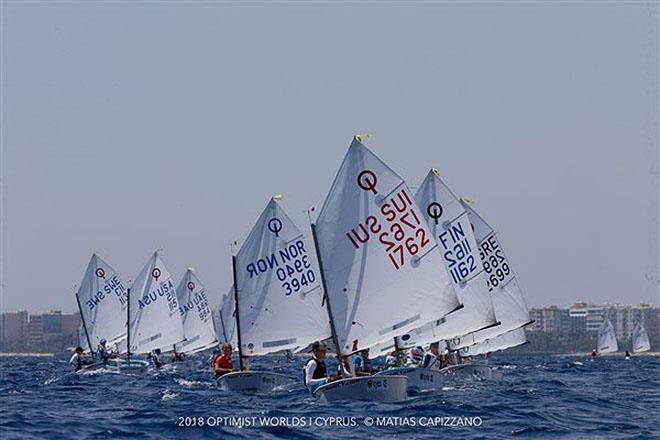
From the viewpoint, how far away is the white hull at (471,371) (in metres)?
43.7

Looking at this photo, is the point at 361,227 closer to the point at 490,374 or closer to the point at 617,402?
the point at 617,402

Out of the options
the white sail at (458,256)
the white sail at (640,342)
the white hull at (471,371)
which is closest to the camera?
the white sail at (458,256)

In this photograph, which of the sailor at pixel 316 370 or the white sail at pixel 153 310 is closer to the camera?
the sailor at pixel 316 370

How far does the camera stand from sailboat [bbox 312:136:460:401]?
3222 cm

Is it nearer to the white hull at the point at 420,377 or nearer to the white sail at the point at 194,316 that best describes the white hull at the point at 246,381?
the white hull at the point at 420,377

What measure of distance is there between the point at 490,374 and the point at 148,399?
1485 cm

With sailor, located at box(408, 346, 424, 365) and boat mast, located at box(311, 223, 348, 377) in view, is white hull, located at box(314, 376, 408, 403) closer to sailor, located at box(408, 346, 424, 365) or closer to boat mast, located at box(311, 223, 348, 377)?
boat mast, located at box(311, 223, 348, 377)

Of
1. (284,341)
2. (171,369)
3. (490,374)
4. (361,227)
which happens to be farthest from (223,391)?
(171,369)

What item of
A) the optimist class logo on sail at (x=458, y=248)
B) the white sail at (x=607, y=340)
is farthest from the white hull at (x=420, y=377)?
the white sail at (x=607, y=340)

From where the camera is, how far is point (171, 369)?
6694 centimetres

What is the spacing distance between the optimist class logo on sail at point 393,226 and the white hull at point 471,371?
413 inches

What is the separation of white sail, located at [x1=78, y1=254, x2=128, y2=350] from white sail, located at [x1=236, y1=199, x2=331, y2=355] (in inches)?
1177

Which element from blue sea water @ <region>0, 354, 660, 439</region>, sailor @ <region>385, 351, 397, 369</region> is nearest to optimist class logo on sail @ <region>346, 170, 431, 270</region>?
blue sea water @ <region>0, 354, 660, 439</region>

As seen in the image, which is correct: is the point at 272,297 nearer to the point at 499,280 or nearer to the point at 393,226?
the point at 393,226
